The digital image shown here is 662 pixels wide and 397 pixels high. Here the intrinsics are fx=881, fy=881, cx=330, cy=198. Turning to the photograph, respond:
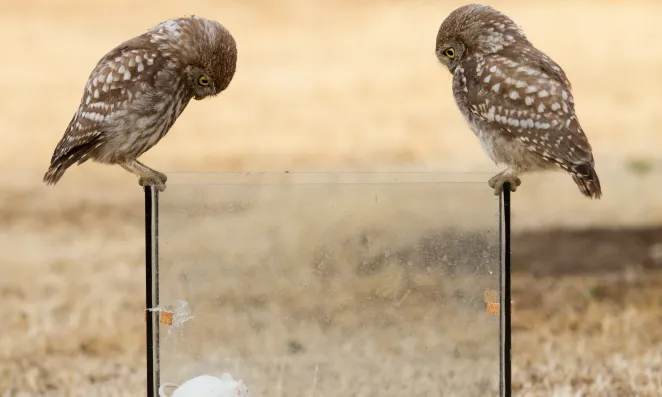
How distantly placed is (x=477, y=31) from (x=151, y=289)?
1.38m

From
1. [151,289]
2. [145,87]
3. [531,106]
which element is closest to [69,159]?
[145,87]

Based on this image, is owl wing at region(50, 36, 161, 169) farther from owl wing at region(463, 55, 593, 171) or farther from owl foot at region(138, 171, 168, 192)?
owl wing at region(463, 55, 593, 171)

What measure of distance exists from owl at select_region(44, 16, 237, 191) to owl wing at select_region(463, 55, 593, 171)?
0.83m

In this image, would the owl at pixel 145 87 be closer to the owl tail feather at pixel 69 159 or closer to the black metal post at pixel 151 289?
the owl tail feather at pixel 69 159

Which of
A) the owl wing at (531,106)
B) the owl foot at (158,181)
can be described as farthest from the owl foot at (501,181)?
the owl foot at (158,181)

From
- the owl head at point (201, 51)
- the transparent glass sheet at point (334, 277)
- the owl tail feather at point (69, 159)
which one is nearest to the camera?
the transparent glass sheet at point (334, 277)

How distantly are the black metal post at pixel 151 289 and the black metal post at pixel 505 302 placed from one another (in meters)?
1.09

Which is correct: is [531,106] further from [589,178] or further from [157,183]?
[157,183]

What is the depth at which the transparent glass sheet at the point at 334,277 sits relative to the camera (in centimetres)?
276

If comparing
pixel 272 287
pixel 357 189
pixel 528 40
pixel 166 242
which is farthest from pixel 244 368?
pixel 528 40

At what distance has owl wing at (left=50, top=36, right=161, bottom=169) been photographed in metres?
2.93

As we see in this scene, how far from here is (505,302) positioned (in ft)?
9.09

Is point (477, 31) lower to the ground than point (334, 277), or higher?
higher

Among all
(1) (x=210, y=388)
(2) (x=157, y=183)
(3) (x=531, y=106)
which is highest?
(3) (x=531, y=106)
